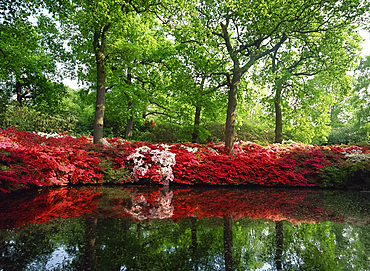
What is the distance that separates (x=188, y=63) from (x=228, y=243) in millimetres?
8664

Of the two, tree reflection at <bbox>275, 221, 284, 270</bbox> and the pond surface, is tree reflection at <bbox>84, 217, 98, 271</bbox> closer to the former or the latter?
the pond surface

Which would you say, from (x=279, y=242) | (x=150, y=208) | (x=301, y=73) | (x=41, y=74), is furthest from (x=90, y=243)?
(x=41, y=74)

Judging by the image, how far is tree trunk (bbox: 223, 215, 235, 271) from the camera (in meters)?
2.43

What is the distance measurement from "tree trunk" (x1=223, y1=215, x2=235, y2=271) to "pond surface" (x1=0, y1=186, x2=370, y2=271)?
0.01 metres

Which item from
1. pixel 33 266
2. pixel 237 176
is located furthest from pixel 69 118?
pixel 33 266

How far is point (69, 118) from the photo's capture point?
61.7ft

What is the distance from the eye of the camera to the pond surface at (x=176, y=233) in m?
2.45

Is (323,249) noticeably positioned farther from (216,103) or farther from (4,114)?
(4,114)

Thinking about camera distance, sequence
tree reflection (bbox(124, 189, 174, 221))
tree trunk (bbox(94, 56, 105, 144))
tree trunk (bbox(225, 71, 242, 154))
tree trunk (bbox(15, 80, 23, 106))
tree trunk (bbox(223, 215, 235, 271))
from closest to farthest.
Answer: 1. tree trunk (bbox(223, 215, 235, 271))
2. tree reflection (bbox(124, 189, 174, 221))
3. tree trunk (bbox(94, 56, 105, 144))
4. tree trunk (bbox(225, 71, 242, 154))
5. tree trunk (bbox(15, 80, 23, 106))

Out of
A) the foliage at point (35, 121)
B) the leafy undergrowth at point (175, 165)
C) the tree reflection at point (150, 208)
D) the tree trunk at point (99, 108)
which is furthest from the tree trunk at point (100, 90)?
the foliage at point (35, 121)

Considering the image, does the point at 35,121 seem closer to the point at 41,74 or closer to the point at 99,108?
the point at 41,74

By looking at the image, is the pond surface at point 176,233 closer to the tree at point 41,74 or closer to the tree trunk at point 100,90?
the tree trunk at point 100,90

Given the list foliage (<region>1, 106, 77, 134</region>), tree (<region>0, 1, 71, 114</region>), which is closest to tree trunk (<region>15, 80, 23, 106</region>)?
tree (<region>0, 1, 71, 114</region>)

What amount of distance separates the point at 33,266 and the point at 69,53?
18.8m
